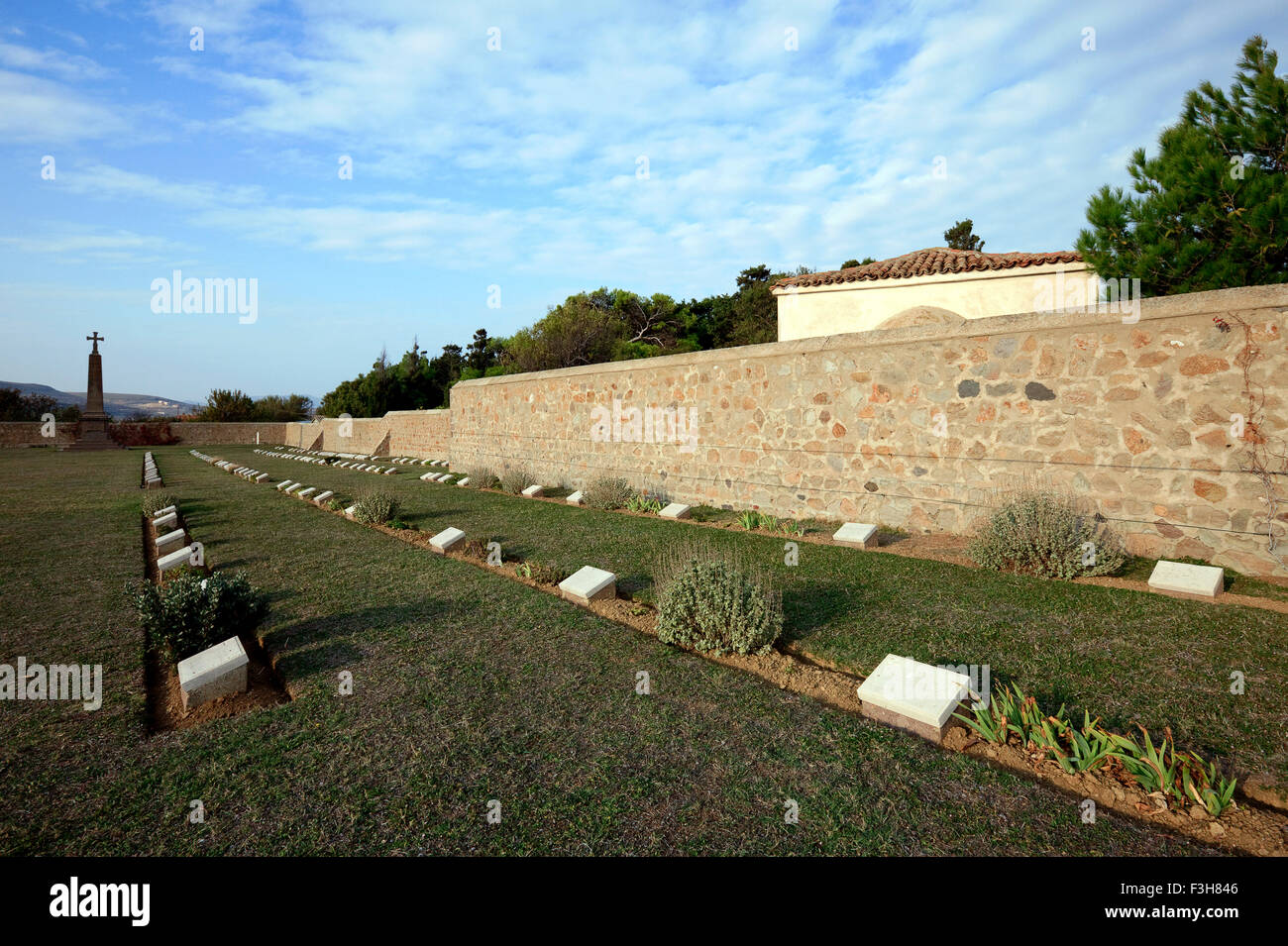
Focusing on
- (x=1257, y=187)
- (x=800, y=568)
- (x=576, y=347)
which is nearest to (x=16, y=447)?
(x=576, y=347)

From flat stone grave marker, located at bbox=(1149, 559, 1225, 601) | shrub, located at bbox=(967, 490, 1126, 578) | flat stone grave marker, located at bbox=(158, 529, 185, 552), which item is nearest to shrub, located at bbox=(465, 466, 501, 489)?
flat stone grave marker, located at bbox=(158, 529, 185, 552)

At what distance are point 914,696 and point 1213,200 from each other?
38.1 feet

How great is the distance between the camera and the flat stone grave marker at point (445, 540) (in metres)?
7.14

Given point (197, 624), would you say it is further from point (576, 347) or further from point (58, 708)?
point (576, 347)

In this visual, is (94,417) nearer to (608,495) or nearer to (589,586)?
(608,495)

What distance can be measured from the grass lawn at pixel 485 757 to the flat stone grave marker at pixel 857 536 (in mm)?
1367

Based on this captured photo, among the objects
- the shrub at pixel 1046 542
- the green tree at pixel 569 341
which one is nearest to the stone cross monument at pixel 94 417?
the green tree at pixel 569 341

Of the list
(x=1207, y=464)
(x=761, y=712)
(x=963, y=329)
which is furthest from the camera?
(x=963, y=329)

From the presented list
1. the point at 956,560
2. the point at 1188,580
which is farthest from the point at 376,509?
the point at 1188,580

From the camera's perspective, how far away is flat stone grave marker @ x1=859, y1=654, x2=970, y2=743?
115 inches

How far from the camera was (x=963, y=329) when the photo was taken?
6.88 metres

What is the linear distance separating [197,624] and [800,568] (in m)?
4.92
